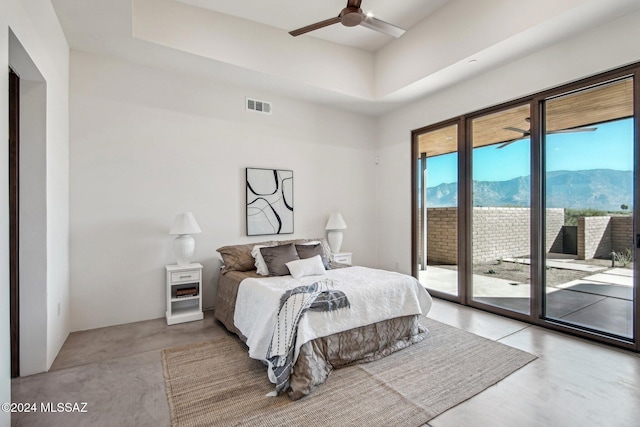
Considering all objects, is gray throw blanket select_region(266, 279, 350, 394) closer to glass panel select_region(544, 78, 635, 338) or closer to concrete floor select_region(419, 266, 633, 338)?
concrete floor select_region(419, 266, 633, 338)

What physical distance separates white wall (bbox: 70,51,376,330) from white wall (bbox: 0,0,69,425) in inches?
8.2

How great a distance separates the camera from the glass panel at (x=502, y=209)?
368 centimetres

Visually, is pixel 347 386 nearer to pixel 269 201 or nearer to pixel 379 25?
pixel 269 201

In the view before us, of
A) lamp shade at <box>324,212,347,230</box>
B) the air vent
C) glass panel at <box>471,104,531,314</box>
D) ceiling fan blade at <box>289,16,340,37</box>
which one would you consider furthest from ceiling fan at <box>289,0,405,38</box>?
lamp shade at <box>324,212,347,230</box>

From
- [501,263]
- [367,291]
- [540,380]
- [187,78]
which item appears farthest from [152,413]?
[501,263]

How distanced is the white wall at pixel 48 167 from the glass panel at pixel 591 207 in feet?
15.1

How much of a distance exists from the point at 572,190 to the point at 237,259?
12.4 feet

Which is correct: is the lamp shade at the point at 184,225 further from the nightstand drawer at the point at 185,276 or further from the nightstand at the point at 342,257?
the nightstand at the point at 342,257

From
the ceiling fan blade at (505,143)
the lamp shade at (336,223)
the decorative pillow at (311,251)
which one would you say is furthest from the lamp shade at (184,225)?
the ceiling fan blade at (505,143)

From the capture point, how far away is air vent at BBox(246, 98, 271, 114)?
442cm

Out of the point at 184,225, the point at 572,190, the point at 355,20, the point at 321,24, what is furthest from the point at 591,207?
the point at 184,225

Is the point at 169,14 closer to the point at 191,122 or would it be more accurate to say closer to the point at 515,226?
the point at 191,122

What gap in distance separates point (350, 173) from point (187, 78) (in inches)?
112

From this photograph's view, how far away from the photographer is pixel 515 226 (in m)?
3.81
